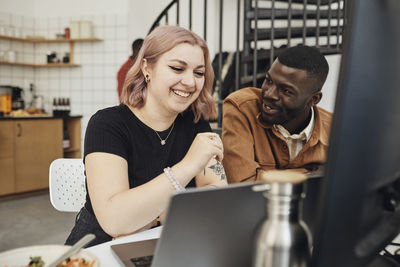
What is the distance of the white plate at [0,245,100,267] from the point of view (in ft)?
1.86

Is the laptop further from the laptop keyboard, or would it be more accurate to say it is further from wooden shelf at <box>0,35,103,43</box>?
wooden shelf at <box>0,35,103,43</box>

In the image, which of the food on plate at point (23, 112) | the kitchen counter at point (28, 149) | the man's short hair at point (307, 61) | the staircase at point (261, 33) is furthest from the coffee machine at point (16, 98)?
the man's short hair at point (307, 61)

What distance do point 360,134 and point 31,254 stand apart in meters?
0.51

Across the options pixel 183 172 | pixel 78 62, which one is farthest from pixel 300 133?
pixel 78 62

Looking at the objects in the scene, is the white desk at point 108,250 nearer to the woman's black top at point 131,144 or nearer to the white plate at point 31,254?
the white plate at point 31,254

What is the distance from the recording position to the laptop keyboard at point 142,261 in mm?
658

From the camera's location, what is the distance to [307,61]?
1.55 m

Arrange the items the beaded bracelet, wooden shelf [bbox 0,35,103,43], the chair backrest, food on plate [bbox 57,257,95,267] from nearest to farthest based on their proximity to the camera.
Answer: food on plate [bbox 57,257,95,267], the beaded bracelet, the chair backrest, wooden shelf [bbox 0,35,103,43]

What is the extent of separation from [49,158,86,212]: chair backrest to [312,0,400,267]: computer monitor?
1.19 meters

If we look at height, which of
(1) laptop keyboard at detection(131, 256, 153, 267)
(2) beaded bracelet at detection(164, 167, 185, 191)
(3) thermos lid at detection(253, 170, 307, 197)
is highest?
(3) thermos lid at detection(253, 170, 307, 197)

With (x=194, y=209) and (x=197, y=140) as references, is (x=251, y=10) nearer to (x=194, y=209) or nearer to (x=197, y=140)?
(x=197, y=140)

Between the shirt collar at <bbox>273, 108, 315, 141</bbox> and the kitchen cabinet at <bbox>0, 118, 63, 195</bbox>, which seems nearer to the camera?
the shirt collar at <bbox>273, 108, 315, 141</bbox>

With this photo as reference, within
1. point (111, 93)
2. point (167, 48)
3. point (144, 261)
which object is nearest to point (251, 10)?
point (111, 93)

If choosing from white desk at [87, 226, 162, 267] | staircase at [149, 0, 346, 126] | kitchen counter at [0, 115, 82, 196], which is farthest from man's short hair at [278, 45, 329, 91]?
kitchen counter at [0, 115, 82, 196]
